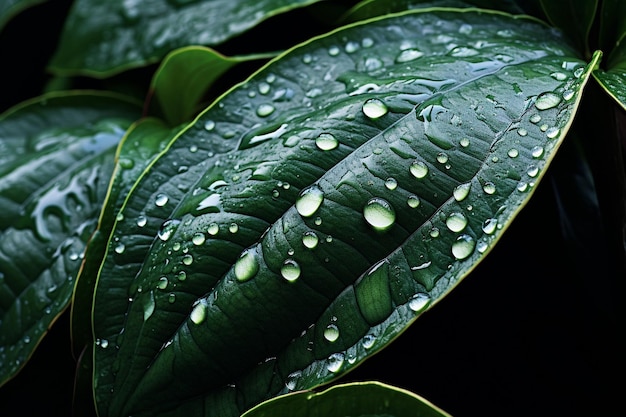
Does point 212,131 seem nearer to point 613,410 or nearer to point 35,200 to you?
point 35,200

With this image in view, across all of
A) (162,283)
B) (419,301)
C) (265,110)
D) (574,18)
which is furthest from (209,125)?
(574,18)

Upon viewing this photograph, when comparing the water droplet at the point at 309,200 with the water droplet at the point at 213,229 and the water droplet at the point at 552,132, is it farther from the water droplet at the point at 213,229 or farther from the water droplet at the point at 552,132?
the water droplet at the point at 552,132

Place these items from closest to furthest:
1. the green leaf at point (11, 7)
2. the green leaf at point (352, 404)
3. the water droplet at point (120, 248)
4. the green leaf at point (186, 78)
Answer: the green leaf at point (352, 404) < the water droplet at point (120, 248) < the green leaf at point (186, 78) < the green leaf at point (11, 7)

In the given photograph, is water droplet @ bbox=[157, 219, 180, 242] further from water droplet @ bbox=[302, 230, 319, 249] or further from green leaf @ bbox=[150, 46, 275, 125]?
green leaf @ bbox=[150, 46, 275, 125]

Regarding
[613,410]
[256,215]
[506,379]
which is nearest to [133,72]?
[256,215]

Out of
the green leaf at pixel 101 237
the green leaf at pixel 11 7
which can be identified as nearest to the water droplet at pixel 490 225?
the green leaf at pixel 101 237

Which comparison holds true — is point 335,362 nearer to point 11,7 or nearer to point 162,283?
point 162,283
